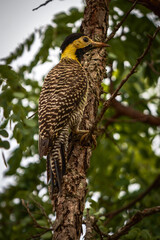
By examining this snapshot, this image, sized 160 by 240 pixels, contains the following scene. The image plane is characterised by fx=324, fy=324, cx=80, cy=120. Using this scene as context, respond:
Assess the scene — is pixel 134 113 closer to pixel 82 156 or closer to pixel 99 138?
pixel 99 138

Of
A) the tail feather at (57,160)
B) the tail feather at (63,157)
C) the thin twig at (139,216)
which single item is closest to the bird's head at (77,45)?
the tail feather at (57,160)

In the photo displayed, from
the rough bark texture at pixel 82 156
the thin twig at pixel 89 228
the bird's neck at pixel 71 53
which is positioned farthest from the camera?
the bird's neck at pixel 71 53

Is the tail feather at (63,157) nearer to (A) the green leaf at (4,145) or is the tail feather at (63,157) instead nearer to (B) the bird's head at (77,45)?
(A) the green leaf at (4,145)

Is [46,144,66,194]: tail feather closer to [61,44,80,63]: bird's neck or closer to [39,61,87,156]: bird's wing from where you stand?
[39,61,87,156]: bird's wing

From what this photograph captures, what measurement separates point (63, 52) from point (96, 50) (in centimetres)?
82

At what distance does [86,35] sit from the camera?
4238mm

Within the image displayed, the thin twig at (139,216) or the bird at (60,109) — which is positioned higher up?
the bird at (60,109)

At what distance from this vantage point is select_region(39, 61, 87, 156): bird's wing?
11.3 feet

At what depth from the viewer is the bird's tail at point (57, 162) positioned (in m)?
3.01

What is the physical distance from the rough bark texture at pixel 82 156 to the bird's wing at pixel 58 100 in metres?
0.15

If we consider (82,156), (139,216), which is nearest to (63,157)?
(82,156)

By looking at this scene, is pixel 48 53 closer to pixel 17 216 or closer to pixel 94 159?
pixel 94 159

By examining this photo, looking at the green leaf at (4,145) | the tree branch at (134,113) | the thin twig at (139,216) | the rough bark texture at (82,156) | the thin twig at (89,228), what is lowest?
the tree branch at (134,113)

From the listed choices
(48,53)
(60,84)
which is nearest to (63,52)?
(48,53)
